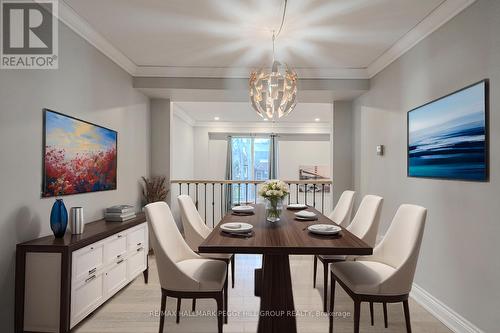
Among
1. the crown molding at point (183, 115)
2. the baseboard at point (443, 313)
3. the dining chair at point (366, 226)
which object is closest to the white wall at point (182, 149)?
the crown molding at point (183, 115)

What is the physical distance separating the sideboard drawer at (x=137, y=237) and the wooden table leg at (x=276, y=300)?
1.74 metres

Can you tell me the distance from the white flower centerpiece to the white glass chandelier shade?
904mm

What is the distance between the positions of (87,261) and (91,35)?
86.9 inches

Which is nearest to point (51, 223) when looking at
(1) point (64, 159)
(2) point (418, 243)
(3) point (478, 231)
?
(1) point (64, 159)

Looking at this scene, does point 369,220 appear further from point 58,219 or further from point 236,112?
point 236,112

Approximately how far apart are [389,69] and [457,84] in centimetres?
126

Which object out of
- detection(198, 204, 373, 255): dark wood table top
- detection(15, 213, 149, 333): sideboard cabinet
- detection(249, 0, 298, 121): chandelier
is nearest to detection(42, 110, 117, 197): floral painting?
detection(15, 213, 149, 333): sideboard cabinet

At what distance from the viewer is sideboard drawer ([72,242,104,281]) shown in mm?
2141

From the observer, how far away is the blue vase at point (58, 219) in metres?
2.24

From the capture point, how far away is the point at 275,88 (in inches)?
108

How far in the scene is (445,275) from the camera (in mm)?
2424

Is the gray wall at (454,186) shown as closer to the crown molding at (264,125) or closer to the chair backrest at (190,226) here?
the chair backrest at (190,226)

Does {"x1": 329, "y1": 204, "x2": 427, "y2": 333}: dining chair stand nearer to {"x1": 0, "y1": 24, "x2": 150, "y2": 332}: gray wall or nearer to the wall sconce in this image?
the wall sconce

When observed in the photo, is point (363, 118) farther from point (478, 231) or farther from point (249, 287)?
point (249, 287)
